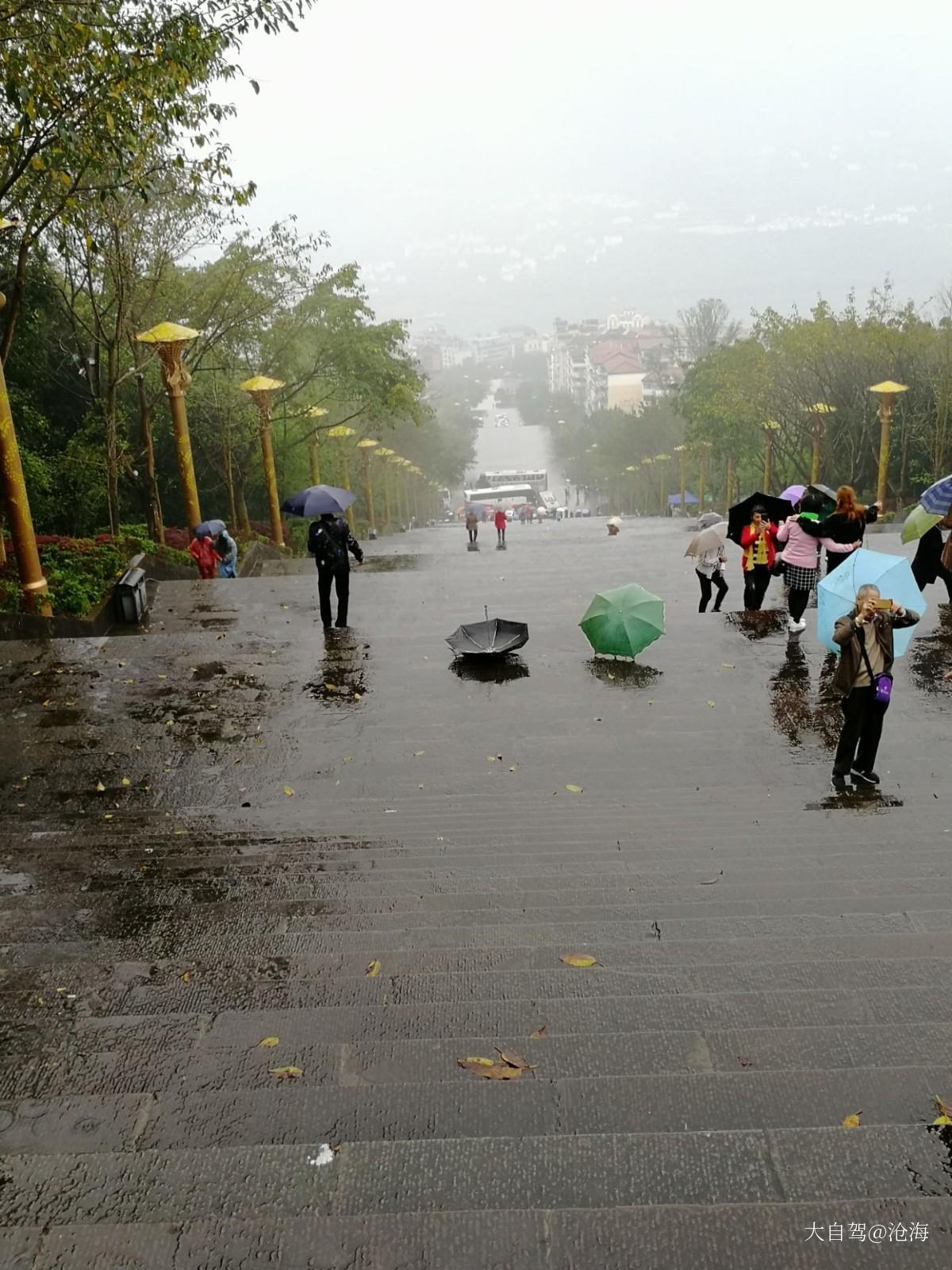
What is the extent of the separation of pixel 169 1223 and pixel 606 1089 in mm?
1428

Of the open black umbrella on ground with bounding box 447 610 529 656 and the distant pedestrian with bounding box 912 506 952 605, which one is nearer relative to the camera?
the open black umbrella on ground with bounding box 447 610 529 656

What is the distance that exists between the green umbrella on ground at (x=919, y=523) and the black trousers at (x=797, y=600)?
1.99m

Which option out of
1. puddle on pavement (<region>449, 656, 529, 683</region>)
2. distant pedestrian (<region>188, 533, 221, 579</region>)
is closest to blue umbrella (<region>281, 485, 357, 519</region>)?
puddle on pavement (<region>449, 656, 529, 683</region>)

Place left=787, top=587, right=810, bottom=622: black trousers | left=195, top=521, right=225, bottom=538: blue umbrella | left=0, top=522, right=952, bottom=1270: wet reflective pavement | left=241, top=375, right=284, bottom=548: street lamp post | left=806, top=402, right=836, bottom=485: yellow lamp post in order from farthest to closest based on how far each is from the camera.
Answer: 1. left=806, top=402, right=836, bottom=485: yellow lamp post
2. left=241, top=375, right=284, bottom=548: street lamp post
3. left=195, top=521, right=225, bottom=538: blue umbrella
4. left=787, top=587, right=810, bottom=622: black trousers
5. left=0, top=522, right=952, bottom=1270: wet reflective pavement

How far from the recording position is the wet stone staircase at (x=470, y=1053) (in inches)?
99.3

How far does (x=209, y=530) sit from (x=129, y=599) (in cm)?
381

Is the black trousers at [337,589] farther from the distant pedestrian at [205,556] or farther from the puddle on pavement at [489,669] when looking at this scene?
the distant pedestrian at [205,556]

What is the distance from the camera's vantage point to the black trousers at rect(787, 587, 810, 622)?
9820mm

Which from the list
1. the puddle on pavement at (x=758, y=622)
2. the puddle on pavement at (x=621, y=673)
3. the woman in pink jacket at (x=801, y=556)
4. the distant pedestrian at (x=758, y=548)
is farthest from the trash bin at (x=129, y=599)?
the woman in pink jacket at (x=801, y=556)

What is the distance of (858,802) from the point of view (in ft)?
19.8

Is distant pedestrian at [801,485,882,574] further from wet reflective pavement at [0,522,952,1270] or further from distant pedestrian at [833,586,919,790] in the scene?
distant pedestrian at [833,586,919,790]

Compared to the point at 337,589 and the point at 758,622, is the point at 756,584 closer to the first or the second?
the point at 758,622

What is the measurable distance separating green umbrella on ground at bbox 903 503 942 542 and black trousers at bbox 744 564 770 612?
5.50ft

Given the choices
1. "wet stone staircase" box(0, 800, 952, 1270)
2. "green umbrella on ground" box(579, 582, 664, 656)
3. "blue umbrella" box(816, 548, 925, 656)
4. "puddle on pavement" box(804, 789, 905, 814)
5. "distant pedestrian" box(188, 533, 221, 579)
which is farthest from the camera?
"distant pedestrian" box(188, 533, 221, 579)
